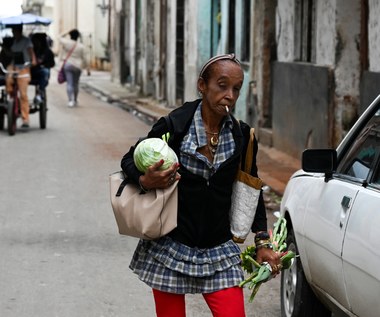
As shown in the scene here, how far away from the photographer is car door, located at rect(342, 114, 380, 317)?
15.9ft

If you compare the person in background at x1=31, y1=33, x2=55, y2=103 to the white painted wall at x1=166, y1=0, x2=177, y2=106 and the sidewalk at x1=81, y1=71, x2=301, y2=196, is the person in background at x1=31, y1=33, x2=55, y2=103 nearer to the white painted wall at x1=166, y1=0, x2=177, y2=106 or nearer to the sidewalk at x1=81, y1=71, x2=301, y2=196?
the sidewalk at x1=81, y1=71, x2=301, y2=196

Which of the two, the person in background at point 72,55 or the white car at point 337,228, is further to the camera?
the person in background at point 72,55

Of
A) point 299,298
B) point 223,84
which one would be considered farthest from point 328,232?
point 223,84

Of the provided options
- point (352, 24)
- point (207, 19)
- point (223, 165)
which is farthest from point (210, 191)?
point (207, 19)

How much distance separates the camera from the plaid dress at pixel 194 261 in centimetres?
457

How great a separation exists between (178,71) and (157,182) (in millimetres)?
23861

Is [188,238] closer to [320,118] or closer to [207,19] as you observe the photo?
[320,118]

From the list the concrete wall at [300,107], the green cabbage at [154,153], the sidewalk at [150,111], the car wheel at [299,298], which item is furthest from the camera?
the concrete wall at [300,107]

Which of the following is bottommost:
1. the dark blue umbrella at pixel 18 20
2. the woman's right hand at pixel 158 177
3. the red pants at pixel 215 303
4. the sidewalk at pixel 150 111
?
the sidewalk at pixel 150 111

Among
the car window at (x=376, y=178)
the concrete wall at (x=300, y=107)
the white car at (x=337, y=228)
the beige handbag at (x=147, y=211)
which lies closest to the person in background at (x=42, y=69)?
the concrete wall at (x=300, y=107)

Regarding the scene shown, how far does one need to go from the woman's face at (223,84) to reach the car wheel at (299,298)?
2065mm

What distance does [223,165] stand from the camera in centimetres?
459

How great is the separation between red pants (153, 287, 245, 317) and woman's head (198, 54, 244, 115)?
733mm

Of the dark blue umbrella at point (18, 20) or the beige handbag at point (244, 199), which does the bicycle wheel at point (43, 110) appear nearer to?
the dark blue umbrella at point (18, 20)
